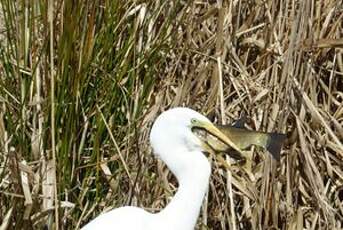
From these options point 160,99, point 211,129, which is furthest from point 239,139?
point 160,99

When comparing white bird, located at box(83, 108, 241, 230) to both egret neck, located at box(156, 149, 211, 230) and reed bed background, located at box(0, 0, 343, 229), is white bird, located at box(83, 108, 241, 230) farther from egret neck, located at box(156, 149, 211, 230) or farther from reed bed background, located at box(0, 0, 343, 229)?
reed bed background, located at box(0, 0, 343, 229)

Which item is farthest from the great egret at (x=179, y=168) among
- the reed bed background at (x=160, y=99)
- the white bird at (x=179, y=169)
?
the reed bed background at (x=160, y=99)

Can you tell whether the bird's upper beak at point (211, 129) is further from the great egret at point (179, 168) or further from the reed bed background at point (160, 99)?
the reed bed background at point (160, 99)

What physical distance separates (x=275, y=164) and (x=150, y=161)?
0.33 meters

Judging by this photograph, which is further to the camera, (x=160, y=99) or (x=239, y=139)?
(x=160, y=99)

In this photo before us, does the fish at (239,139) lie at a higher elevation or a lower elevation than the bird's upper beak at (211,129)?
lower

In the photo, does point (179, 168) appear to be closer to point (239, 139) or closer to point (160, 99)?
point (239, 139)

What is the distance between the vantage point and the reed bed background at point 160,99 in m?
2.40

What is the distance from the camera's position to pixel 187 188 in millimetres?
1996

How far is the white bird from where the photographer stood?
1.94 meters

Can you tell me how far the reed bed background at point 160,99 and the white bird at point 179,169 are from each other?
35 cm

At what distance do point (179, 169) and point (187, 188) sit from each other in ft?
0.16

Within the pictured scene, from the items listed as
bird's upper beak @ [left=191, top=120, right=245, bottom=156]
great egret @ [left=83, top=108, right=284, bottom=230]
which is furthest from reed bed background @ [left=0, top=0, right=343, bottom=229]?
bird's upper beak @ [left=191, top=120, right=245, bottom=156]

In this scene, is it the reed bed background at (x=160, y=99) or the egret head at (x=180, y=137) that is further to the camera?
the reed bed background at (x=160, y=99)
